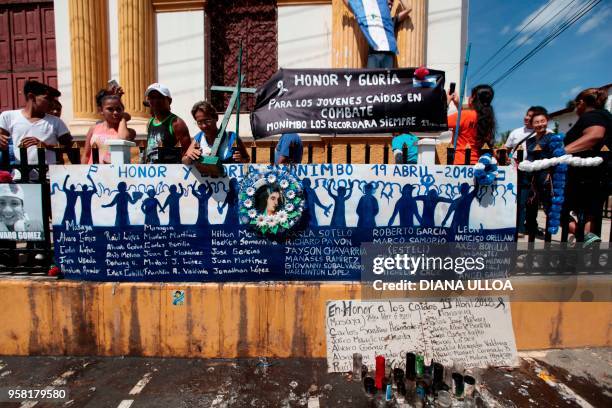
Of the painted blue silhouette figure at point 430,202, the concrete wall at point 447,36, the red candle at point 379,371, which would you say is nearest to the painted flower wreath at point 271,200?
the painted blue silhouette figure at point 430,202

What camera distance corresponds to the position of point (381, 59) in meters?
6.84

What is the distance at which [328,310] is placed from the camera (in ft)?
9.18

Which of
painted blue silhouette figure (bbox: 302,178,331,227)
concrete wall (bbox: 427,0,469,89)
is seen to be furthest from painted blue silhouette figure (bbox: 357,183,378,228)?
concrete wall (bbox: 427,0,469,89)

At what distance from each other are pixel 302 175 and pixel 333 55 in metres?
5.13

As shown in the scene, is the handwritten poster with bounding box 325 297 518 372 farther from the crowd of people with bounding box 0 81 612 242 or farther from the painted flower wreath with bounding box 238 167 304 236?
the crowd of people with bounding box 0 81 612 242

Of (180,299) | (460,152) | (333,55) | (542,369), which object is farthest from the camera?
(333,55)

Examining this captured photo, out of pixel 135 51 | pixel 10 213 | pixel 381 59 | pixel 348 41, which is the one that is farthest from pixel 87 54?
pixel 381 59

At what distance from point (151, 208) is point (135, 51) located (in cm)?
603

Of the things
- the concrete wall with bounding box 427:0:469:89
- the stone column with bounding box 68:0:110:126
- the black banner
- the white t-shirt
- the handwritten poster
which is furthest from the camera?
the stone column with bounding box 68:0:110:126

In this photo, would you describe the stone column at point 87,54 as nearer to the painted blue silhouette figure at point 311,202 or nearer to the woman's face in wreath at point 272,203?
the woman's face in wreath at point 272,203

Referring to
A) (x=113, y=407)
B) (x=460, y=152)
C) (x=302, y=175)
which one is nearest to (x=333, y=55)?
(x=460, y=152)

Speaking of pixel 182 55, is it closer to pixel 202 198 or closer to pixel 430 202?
pixel 202 198

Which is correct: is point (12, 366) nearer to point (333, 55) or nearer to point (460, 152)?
point (460, 152)

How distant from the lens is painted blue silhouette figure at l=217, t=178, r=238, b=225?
9.52 ft
